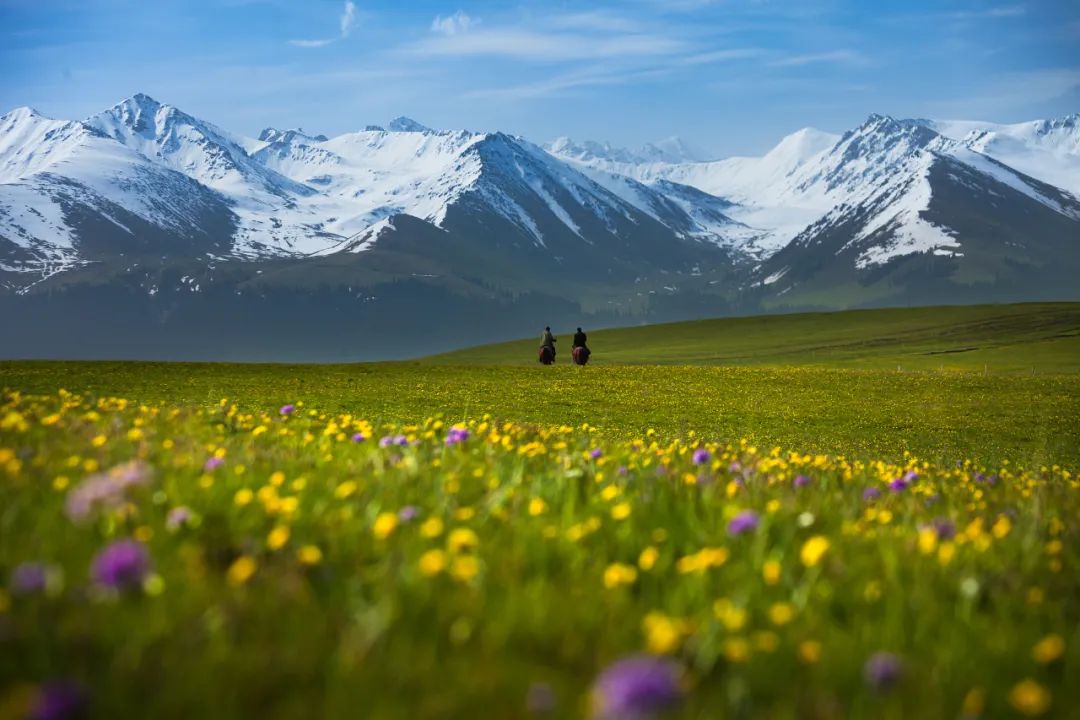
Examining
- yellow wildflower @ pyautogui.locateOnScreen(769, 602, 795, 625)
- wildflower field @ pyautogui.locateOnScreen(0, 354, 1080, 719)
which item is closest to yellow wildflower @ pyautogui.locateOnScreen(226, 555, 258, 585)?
wildflower field @ pyautogui.locateOnScreen(0, 354, 1080, 719)

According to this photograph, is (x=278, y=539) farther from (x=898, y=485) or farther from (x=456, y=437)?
(x=898, y=485)

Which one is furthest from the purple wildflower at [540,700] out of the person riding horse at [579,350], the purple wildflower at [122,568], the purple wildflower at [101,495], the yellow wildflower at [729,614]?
the person riding horse at [579,350]

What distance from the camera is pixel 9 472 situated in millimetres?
6316

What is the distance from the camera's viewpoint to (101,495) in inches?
203

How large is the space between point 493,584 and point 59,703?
2.13 metres

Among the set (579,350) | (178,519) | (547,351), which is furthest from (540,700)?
(547,351)

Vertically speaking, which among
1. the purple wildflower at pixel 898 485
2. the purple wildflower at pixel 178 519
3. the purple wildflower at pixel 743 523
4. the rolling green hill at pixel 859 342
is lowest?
the rolling green hill at pixel 859 342

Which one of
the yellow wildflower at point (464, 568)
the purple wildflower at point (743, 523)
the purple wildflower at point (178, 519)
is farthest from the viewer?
the purple wildflower at point (743, 523)

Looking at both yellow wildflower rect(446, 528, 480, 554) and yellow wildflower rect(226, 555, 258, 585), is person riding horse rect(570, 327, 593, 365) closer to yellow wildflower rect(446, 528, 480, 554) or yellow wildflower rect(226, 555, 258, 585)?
yellow wildflower rect(446, 528, 480, 554)

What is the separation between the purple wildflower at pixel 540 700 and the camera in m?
3.20

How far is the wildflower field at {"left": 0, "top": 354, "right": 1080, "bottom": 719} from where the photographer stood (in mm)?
3488

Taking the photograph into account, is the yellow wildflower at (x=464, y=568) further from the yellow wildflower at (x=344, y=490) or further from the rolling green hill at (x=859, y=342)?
the rolling green hill at (x=859, y=342)

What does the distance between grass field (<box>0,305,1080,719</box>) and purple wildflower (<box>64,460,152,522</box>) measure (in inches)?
0.8

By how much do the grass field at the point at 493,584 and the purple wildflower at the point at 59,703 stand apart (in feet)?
0.03
